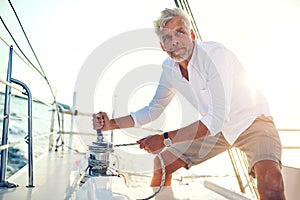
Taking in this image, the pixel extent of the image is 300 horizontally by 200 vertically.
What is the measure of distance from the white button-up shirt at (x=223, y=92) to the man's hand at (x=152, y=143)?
0.70 ft

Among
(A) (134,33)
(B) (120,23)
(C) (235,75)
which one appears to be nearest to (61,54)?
(B) (120,23)

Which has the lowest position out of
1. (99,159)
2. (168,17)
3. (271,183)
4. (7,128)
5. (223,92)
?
(271,183)

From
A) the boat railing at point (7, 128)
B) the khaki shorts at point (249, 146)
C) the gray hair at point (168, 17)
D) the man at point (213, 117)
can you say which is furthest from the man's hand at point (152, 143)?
the gray hair at point (168, 17)

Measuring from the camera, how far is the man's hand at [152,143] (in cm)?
113

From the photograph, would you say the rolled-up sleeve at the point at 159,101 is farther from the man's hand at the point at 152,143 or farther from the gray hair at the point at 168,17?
the man's hand at the point at 152,143

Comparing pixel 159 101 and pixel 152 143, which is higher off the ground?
pixel 159 101

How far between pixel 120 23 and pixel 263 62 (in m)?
1.24

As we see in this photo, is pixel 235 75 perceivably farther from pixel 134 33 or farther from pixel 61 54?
pixel 61 54

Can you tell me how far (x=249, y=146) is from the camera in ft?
4.15

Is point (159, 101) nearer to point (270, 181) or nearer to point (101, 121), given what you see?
point (101, 121)

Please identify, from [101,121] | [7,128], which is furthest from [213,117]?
[7,128]

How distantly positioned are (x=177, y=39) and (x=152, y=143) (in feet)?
1.74

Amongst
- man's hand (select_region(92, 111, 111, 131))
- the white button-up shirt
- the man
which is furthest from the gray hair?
man's hand (select_region(92, 111, 111, 131))

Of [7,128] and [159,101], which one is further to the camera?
[159,101]
